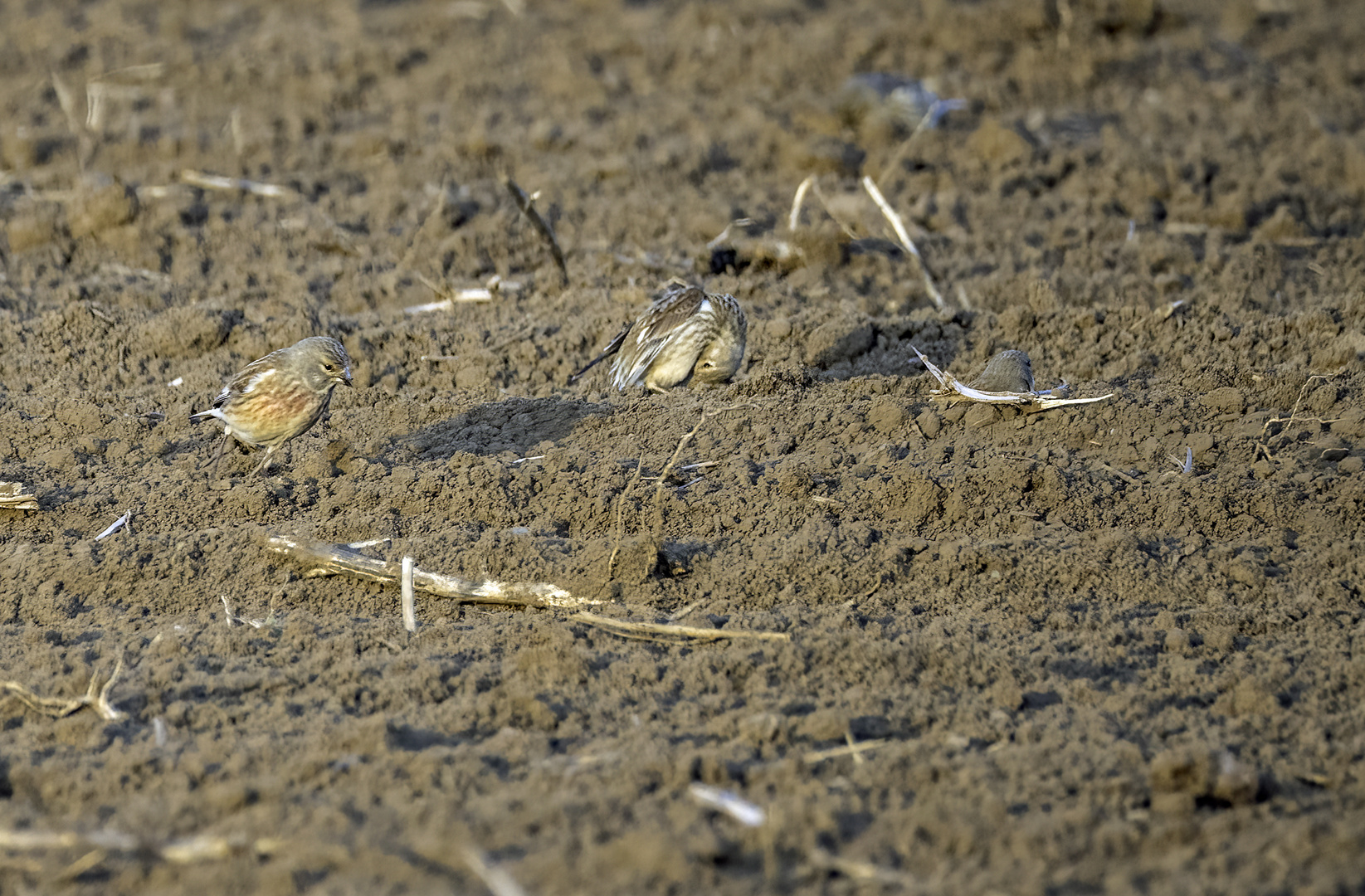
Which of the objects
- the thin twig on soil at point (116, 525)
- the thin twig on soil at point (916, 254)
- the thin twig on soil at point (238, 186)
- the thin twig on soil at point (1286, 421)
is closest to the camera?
the thin twig on soil at point (116, 525)

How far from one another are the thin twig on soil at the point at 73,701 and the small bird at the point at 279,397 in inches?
73.9

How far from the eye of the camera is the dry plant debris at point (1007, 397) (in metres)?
6.16

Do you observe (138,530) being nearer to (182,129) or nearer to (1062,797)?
(1062,797)

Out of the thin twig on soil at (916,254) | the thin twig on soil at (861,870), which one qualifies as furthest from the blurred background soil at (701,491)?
the thin twig on soil at (916,254)

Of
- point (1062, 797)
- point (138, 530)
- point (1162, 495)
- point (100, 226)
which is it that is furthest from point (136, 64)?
point (1062, 797)

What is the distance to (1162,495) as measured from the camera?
560 centimetres

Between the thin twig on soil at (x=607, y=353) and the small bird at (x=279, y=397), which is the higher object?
the small bird at (x=279, y=397)

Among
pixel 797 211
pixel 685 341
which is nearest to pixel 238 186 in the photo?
pixel 797 211

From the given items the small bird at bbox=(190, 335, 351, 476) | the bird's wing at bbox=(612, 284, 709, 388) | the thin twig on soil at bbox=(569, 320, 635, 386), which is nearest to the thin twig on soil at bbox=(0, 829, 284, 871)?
the small bird at bbox=(190, 335, 351, 476)

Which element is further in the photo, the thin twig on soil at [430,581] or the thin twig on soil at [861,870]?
the thin twig on soil at [430,581]

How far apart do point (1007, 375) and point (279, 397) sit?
346cm

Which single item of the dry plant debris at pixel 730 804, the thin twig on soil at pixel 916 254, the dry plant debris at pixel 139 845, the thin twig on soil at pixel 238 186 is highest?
the dry plant debris at pixel 139 845

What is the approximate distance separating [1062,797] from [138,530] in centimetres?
398

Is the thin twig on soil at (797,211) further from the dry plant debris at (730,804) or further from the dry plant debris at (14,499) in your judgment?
the dry plant debris at (730,804)
